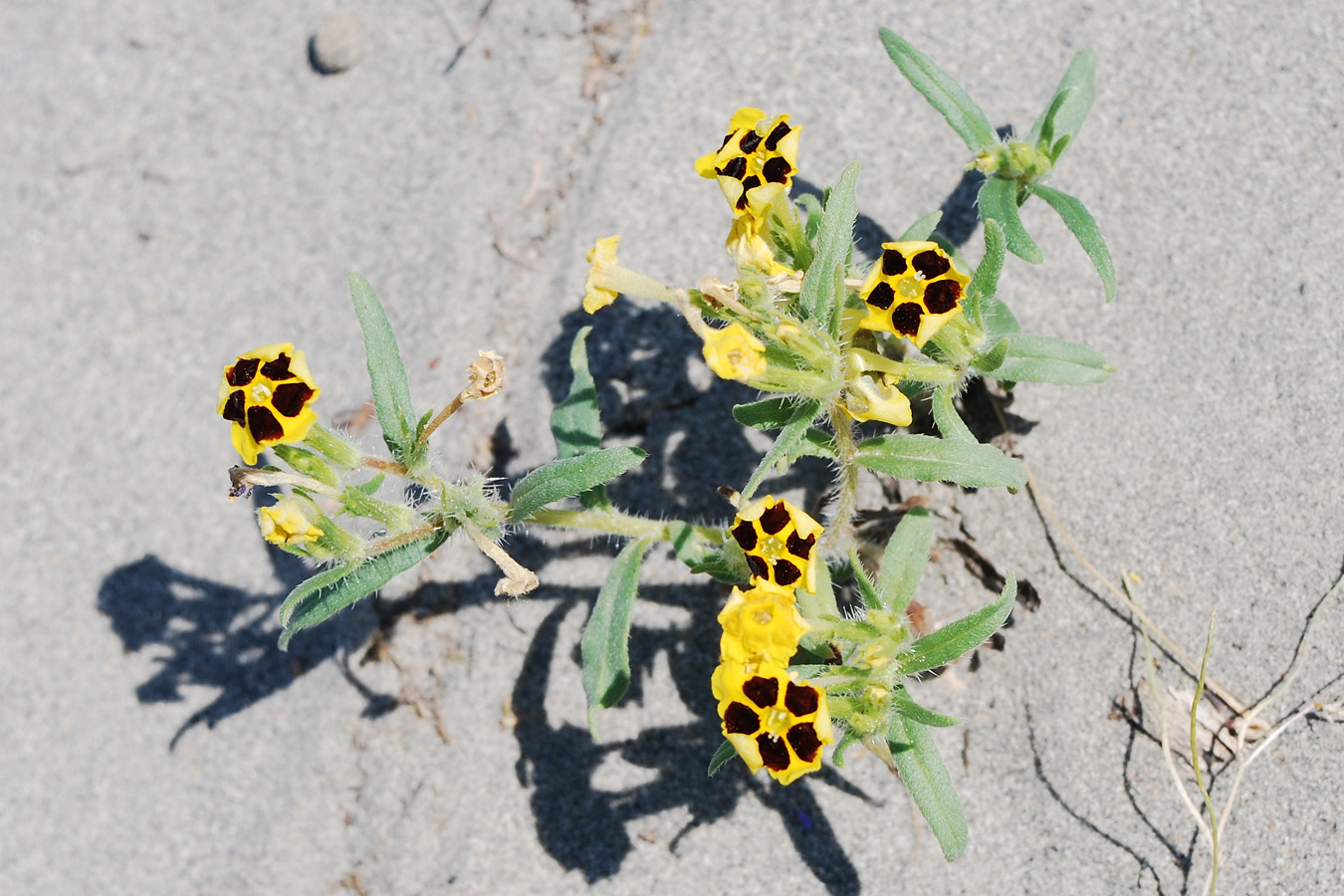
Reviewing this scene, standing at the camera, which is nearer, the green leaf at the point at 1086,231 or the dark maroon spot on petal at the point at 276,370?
the dark maroon spot on petal at the point at 276,370

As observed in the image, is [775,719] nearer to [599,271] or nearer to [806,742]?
[806,742]

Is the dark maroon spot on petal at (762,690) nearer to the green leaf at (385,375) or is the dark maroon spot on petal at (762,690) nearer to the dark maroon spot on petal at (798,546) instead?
the dark maroon spot on petal at (798,546)

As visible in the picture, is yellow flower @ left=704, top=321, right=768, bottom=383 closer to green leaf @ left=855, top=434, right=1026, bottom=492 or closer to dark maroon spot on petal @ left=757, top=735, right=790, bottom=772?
green leaf @ left=855, top=434, right=1026, bottom=492

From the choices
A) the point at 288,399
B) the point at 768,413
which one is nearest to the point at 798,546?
the point at 768,413

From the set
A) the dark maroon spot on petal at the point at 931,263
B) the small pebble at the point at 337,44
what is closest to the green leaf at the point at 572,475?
the dark maroon spot on petal at the point at 931,263

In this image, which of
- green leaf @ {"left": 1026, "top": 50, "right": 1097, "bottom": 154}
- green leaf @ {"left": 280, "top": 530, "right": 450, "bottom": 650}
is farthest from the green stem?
green leaf @ {"left": 1026, "top": 50, "right": 1097, "bottom": 154}

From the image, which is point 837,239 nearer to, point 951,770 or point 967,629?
point 967,629

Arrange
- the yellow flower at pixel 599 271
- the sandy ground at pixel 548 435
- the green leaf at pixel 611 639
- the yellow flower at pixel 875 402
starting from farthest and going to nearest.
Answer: the sandy ground at pixel 548 435, the green leaf at pixel 611 639, the yellow flower at pixel 599 271, the yellow flower at pixel 875 402
